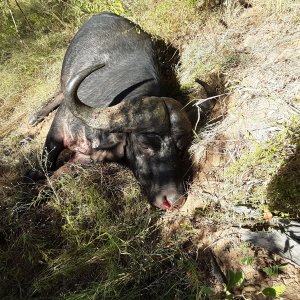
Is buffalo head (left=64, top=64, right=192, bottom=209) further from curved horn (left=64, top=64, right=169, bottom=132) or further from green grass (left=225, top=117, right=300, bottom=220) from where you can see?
green grass (left=225, top=117, right=300, bottom=220)

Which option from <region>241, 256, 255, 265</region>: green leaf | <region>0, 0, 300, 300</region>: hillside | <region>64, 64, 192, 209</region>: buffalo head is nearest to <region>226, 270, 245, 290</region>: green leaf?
<region>0, 0, 300, 300</region>: hillside

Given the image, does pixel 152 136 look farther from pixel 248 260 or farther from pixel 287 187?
pixel 248 260

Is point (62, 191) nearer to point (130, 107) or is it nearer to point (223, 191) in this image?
point (130, 107)

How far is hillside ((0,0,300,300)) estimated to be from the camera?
2826 mm

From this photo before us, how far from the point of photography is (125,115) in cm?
337

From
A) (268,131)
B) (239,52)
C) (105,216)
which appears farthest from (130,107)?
(239,52)

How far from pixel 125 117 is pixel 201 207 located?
3.86ft

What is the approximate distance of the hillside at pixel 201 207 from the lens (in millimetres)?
2826

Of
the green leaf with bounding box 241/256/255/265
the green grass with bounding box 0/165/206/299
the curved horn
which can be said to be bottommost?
the green leaf with bounding box 241/256/255/265

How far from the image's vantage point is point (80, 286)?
113 inches

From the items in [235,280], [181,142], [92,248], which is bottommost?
[235,280]

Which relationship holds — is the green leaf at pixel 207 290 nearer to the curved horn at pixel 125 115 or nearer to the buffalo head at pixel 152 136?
the buffalo head at pixel 152 136

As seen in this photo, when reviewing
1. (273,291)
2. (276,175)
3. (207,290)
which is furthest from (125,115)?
(273,291)

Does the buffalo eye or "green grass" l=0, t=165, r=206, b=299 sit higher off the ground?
the buffalo eye
